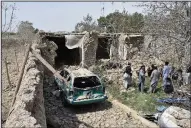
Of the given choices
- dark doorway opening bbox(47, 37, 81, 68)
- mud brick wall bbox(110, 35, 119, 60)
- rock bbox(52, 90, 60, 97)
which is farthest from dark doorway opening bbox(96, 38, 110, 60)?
rock bbox(52, 90, 60, 97)

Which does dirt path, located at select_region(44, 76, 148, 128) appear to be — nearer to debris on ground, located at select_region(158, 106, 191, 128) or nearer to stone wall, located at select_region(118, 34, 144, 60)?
debris on ground, located at select_region(158, 106, 191, 128)

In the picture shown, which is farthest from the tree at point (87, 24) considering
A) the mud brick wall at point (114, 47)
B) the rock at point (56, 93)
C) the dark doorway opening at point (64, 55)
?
the rock at point (56, 93)

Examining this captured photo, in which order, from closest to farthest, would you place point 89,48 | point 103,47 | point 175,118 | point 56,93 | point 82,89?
point 175,118
point 82,89
point 56,93
point 89,48
point 103,47

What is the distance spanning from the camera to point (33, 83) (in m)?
Answer: 9.04

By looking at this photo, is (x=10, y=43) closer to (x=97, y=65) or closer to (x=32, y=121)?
(x=97, y=65)

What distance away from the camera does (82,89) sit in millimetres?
11594

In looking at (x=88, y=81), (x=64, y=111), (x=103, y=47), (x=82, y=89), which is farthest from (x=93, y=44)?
(x=64, y=111)

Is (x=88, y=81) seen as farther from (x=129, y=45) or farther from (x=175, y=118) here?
(x=129, y=45)

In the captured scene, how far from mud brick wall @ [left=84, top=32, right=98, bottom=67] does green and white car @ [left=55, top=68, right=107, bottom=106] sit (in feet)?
20.7

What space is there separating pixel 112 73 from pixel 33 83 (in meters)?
7.93

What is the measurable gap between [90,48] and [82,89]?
24.7 ft

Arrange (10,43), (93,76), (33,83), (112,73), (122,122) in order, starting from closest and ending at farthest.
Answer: (33,83) < (122,122) < (93,76) < (112,73) < (10,43)

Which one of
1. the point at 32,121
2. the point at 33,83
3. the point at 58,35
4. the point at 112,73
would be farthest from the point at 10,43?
the point at 32,121

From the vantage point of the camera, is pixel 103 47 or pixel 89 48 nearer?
pixel 89 48
